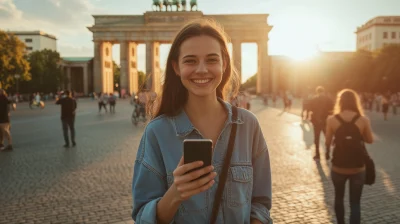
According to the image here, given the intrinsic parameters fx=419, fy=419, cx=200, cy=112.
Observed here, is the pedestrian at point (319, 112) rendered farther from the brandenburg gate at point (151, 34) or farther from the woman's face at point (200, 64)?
the brandenburg gate at point (151, 34)

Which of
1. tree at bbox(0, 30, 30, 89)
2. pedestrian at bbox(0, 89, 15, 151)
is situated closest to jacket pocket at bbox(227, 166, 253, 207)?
pedestrian at bbox(0, 89, 15, 151)

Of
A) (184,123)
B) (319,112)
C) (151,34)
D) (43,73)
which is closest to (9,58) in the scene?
(43,73)

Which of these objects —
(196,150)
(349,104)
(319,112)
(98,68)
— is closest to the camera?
(196,150)

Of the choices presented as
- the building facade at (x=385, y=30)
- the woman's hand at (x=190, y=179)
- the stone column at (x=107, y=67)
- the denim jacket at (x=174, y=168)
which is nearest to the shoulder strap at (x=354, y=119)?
the denim jacket at (x=174, y=168)

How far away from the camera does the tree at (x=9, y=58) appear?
45178 mm

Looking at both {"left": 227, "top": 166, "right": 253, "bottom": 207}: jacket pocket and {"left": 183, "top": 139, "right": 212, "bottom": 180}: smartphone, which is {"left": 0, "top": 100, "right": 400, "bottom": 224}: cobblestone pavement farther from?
{"left": 183, "top": 139, "right": 212, "bottom": 180}: smartphone

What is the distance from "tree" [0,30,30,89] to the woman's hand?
1893 inches

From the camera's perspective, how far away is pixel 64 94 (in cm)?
1404

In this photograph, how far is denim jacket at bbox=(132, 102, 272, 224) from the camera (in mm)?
1954

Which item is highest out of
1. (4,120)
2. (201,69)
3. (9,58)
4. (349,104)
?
(9,58)

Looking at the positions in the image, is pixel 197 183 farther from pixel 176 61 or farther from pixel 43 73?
pixel 43 73

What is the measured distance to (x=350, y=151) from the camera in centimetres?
502

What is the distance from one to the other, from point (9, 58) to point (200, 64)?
161ft

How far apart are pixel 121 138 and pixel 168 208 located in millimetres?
14147
